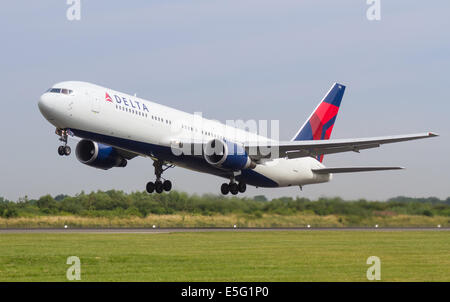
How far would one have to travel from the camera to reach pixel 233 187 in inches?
1746

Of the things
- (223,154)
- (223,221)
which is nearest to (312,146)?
(223,154)

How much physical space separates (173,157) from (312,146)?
7999 mm

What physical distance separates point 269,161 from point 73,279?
23.1m

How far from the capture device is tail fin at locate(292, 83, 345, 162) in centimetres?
4978

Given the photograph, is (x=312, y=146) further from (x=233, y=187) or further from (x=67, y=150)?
(x=67, y=150)

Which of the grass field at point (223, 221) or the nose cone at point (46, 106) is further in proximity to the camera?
the grass field at point (223, 221)

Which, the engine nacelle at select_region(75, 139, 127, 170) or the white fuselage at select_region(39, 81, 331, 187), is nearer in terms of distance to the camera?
the white fuselage at select_region(39, 81, 331, 187)

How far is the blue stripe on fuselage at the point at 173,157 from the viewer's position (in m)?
35.8

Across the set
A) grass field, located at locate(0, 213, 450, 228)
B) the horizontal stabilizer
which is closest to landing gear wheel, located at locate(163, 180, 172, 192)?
grass field, located at locate(0, 213, 450, 228)

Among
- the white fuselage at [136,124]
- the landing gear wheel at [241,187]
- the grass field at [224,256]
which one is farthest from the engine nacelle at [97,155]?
the landing gear wheel at [241,187]

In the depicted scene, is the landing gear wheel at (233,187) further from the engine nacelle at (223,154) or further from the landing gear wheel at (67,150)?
the landing gear wheel at (67,150)

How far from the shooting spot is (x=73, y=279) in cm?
2295

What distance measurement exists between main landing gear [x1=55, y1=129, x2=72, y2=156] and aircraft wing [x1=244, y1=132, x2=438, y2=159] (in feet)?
36.1

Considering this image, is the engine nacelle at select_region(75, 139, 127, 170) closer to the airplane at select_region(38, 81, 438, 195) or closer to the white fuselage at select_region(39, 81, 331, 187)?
the airplane at select_region(38, 81, 438, 195)
